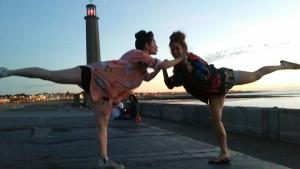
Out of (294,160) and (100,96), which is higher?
(100,96)

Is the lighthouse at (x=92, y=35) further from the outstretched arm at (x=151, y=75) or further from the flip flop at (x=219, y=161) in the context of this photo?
the outstretched arm at (x=151, y=75)

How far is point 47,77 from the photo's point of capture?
600cm

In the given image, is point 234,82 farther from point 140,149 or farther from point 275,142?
point 275,142

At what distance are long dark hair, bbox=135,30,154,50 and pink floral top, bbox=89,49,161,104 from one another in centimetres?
20

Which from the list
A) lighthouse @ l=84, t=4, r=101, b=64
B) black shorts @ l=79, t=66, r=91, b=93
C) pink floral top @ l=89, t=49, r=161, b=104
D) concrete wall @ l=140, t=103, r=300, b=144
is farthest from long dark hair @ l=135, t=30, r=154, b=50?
lighthouse @ l=84, t=4, r=101, b=64

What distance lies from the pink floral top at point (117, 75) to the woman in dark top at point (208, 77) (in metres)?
0.56

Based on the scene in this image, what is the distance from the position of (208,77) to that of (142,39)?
1079 millimetres

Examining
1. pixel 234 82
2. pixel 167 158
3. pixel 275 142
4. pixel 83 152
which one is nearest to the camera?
pixel 234 82

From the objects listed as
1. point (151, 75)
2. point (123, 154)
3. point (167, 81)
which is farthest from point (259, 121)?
point (151, 75)

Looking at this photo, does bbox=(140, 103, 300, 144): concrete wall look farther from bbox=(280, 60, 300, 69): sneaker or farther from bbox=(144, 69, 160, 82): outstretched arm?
bbox=(144, 69, 160, 82): outstretched arm

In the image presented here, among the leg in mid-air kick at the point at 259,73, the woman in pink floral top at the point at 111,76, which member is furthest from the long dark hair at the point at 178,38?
the leg in mid-air kick at the point at 259,73

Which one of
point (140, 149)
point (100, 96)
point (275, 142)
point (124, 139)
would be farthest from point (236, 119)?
point (100, 96)

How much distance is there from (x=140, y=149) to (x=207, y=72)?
8.58ft

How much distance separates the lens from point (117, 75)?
6.30 m
